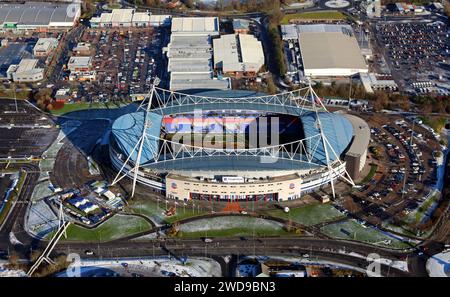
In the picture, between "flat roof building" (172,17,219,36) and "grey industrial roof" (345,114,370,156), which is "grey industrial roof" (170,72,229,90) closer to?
"flat roof building" (172,17,219,36)

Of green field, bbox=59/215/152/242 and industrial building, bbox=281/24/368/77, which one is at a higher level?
industrial building, bbox=281/24/368/77

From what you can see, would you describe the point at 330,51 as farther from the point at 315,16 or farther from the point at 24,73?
the point at 24,73

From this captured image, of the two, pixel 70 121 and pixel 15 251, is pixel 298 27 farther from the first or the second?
pixel 15 251

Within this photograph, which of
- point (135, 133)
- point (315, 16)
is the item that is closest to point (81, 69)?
point (135, 133)

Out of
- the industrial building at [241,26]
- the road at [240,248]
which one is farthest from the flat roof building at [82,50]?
the road at [240,248]

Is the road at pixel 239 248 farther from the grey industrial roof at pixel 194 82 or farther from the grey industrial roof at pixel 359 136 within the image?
the grey industrial roof at pixel 194 82

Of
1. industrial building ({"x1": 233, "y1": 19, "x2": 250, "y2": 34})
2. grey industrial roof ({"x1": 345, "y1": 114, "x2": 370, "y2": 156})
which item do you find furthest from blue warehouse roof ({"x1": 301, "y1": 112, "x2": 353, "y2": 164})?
industrial building ({"x1": 233, "y1": 19, "x2": 250, "y2": 34})
